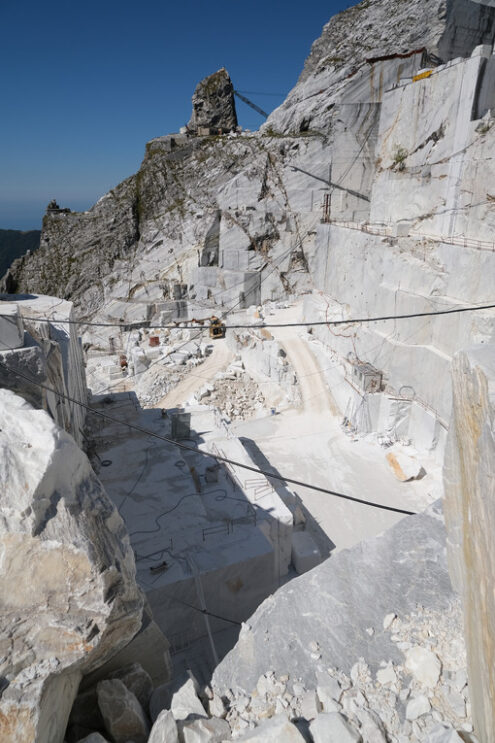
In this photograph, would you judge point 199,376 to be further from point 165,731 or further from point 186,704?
point 165,731

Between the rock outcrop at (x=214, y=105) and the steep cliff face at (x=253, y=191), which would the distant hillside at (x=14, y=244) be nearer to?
the steep cliff face at (x=253, y=191)

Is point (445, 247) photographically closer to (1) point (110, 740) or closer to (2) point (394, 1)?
(1) point (110, 740)

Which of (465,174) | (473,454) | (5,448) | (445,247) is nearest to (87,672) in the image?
(5,448)

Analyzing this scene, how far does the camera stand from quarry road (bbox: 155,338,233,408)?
18.0 metres

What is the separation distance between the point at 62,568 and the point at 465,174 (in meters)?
16.6

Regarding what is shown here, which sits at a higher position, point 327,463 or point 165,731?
→ point 165,731

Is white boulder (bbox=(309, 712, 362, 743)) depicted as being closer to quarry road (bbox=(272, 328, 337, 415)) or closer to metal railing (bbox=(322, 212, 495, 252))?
metal railing (bbox=(322, 212, 495, 252))

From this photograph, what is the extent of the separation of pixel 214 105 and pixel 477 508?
42.1 m

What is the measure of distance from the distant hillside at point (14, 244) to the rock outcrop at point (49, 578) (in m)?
87.4

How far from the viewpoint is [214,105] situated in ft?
Answer: 121

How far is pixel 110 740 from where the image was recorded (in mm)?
3270

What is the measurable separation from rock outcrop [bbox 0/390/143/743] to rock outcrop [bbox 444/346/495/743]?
2528 mm

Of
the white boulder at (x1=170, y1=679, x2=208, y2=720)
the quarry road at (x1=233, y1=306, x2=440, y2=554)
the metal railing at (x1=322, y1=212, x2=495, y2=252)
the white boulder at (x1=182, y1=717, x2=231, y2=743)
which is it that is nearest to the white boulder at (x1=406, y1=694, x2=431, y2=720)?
the white boulder at (x1=182, y1=717, x2=231, y2=743)

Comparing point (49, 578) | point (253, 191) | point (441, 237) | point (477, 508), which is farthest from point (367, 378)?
point (253, 191)
